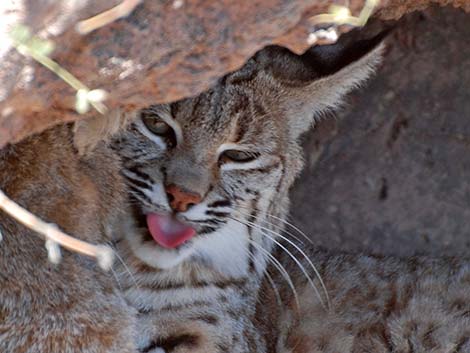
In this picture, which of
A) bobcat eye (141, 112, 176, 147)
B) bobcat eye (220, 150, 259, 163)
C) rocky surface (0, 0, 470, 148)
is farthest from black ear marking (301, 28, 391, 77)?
rocky surface (0, 0, 470, 148)

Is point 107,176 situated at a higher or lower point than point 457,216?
lower

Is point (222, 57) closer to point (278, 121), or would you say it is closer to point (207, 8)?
point (207, 8)

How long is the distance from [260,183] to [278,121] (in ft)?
0.80

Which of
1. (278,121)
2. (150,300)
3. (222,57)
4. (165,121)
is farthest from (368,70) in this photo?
(222,57)

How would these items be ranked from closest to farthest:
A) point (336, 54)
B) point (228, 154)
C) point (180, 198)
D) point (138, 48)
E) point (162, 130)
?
1. point (138, 48)
2. point (180, 198)
3. point (162, 130)
4. point (228, 154)
5. point (336, 54)

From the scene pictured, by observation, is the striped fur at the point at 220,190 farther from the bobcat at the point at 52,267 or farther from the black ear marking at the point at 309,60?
the bobcat at the point at 52,267

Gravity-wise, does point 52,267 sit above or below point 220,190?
below

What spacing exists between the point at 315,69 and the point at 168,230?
888 millimetres

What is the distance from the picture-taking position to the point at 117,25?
8.98 ft

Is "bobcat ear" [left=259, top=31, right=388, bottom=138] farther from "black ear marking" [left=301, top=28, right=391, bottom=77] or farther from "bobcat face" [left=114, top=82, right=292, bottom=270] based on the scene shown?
"bobcat face" [left=114, top=82, right=292, bottom=270]

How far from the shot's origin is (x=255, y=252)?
14.5 feet

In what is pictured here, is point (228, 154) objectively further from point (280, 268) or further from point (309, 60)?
point (280, 268)

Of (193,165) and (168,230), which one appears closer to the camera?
(193,165)

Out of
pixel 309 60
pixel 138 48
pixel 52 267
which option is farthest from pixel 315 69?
pixel 138 48
